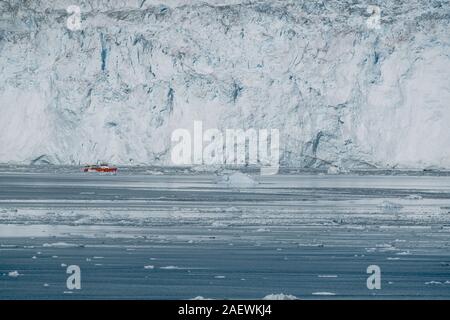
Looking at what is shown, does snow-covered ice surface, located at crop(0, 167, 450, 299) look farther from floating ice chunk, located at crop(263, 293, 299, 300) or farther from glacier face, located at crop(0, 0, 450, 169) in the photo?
glacier face, located at crop(0, 0, 450, 169)

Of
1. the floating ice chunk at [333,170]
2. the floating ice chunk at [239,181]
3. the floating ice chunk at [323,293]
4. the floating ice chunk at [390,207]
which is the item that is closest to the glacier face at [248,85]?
the floating ice chunk at [333,170]

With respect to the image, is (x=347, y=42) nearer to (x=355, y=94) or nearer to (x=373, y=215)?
(x=355, y=94)

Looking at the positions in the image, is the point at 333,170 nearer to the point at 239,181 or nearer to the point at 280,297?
the point at 239,181

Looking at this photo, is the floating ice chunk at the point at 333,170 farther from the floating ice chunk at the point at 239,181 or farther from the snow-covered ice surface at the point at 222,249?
the snow-covered ice surface at the point at 222,249

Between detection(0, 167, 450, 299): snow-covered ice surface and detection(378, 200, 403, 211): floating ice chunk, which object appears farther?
detection(378, 200, 403, 211): floating ice chunk

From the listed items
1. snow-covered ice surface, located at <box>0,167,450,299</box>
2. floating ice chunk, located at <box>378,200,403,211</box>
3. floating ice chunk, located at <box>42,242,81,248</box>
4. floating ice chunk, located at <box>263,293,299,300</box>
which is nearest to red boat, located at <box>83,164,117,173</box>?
snow-covered ice surface, located at <box>0,167,450,299</box>
